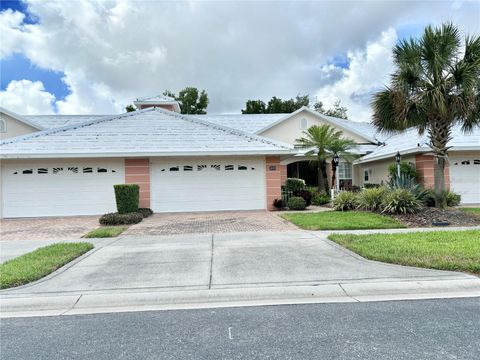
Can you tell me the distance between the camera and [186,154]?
16047 mm

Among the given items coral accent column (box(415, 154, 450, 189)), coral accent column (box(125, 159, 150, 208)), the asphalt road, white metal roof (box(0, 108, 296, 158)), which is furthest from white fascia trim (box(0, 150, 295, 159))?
the asphalt road

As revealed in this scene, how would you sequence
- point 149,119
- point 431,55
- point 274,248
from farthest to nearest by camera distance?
point 149,119 → point 431,55 → point 274,248

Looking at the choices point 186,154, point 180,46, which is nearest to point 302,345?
point 186,154

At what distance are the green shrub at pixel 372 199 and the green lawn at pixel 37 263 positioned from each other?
10.3m

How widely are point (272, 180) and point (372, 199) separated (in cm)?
486

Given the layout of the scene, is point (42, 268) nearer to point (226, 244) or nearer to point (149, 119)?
point (226, 244)

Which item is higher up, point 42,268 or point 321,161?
point 321,161

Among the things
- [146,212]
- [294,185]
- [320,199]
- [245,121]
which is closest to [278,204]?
[320,199]

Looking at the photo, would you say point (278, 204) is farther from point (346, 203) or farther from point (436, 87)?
point (436, 87)

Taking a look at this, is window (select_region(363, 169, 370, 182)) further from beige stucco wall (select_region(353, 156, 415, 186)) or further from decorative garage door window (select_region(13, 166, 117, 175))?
decorative garage door window (select_region(13, 166, 117, 175))

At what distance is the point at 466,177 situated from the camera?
59.8 feet

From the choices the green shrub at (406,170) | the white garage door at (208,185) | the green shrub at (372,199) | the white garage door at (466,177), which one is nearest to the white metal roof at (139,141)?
the white garage door at (208,185)

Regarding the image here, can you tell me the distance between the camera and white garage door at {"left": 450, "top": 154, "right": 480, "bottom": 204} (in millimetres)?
18109

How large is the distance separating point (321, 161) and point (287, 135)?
5.62 m
